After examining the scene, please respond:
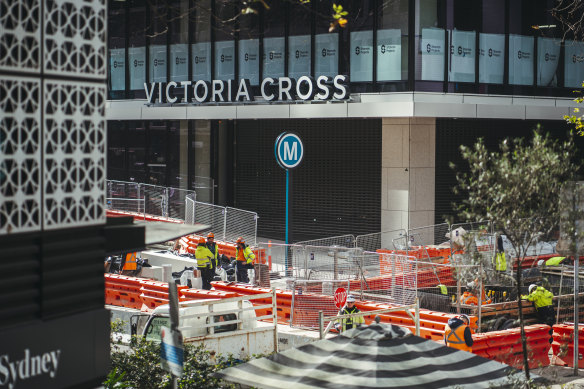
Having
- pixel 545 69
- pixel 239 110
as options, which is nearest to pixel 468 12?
pixel 545 69

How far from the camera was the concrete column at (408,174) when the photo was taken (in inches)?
1125

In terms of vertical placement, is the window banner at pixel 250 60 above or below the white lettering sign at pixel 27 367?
above

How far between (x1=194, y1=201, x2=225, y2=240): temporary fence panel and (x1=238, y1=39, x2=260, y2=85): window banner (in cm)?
541

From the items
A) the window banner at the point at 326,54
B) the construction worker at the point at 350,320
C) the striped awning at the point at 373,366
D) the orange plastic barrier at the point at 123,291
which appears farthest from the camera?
the window banner at the point at 326,54

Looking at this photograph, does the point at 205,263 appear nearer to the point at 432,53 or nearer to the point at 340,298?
the point at 340,298

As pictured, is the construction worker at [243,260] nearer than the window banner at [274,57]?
Yes

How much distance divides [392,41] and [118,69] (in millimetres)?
14196

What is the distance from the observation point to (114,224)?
26.2 ft

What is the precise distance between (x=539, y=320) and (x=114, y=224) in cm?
1228

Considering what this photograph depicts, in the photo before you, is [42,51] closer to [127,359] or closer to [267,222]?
[127,359]

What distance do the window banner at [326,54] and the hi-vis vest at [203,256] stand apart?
10.4m

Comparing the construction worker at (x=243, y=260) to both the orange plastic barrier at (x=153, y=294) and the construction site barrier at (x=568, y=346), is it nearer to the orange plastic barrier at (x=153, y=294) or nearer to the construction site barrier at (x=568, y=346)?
the orange plastic barrier at (x=153, y=294)

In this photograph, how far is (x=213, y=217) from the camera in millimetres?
29062

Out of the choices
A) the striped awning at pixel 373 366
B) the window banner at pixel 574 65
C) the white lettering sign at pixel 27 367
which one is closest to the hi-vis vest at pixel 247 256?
the striped awning at pixel 373 366
